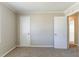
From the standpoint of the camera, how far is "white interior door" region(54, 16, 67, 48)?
21.7 feet

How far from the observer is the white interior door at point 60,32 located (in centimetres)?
662

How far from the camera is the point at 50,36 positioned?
23.2 feet

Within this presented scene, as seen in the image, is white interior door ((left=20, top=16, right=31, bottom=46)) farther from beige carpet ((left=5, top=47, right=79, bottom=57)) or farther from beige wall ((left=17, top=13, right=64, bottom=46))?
beige carpet ((left=5, top=47, right=79, bottom=57))

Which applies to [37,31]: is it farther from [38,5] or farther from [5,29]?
[5,29]

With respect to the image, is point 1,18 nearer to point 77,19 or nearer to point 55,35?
point 55,35

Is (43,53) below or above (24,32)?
below

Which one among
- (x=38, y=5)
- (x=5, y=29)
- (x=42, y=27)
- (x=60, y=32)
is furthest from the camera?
(x=42, y=27)

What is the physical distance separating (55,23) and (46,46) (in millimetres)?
1606

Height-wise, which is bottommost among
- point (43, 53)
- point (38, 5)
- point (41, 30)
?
point (43, 53)

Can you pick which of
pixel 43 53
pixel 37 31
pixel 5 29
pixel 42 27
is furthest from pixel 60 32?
pixel 5 29

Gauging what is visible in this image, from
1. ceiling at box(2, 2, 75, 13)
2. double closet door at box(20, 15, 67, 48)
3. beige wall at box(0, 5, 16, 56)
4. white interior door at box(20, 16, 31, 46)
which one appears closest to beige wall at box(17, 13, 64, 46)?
double closet door at box(20, 15, 67, 48)

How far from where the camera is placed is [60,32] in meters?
6.67

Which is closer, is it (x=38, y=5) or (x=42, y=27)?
(x=38, y=5)

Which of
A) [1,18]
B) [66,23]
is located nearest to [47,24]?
[66,23]
